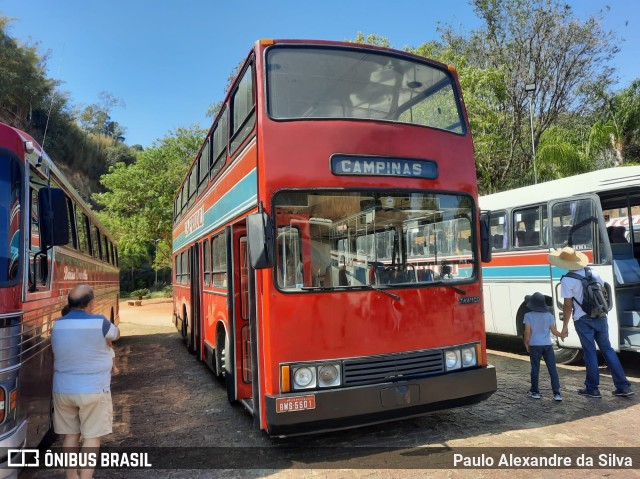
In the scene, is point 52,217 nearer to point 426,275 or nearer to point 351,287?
point 351,287

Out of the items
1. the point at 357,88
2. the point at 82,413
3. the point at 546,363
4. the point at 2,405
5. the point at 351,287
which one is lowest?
the point at 546,363

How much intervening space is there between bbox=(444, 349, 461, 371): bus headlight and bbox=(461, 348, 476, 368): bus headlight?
68 mm

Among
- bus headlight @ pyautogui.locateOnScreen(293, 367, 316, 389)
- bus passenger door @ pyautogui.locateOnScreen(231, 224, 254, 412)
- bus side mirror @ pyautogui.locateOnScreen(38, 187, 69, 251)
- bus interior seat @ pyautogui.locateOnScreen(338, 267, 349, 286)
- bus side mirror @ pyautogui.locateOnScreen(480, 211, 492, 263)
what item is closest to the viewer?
bus side mirror @ pyautogui.locateOnScreen(38, 187, 69, 251)

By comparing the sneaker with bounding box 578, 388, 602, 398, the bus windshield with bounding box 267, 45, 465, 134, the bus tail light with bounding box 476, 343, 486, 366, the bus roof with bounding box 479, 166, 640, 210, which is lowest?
the sneaker with bounding box 578, 388, 602, 398

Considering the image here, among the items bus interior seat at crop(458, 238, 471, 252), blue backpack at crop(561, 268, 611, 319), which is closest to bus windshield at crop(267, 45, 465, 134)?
bus interior seat at crop(458, 238, 471, 252)

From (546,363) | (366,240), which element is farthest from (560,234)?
(366,240)

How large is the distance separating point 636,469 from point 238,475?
3434mm

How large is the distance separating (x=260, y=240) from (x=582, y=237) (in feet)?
19.1

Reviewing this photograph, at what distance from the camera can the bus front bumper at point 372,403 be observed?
4.05 metres

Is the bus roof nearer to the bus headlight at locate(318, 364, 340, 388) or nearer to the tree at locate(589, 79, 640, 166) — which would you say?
the bus headlight at locate(318, 364, 340, 388)

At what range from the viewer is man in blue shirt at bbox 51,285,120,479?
11.8ft

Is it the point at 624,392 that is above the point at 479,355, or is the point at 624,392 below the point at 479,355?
below

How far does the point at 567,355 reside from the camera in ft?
26.6

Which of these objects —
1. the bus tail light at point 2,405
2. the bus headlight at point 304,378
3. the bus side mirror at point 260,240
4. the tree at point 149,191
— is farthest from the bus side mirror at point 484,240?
the tree at point 149,191
